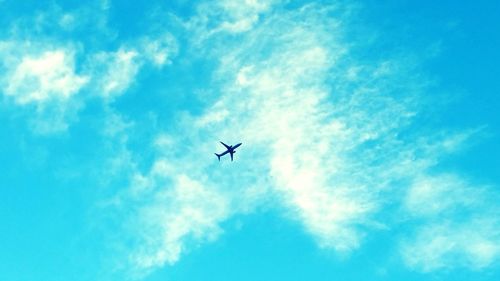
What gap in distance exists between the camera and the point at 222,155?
63562 mm
